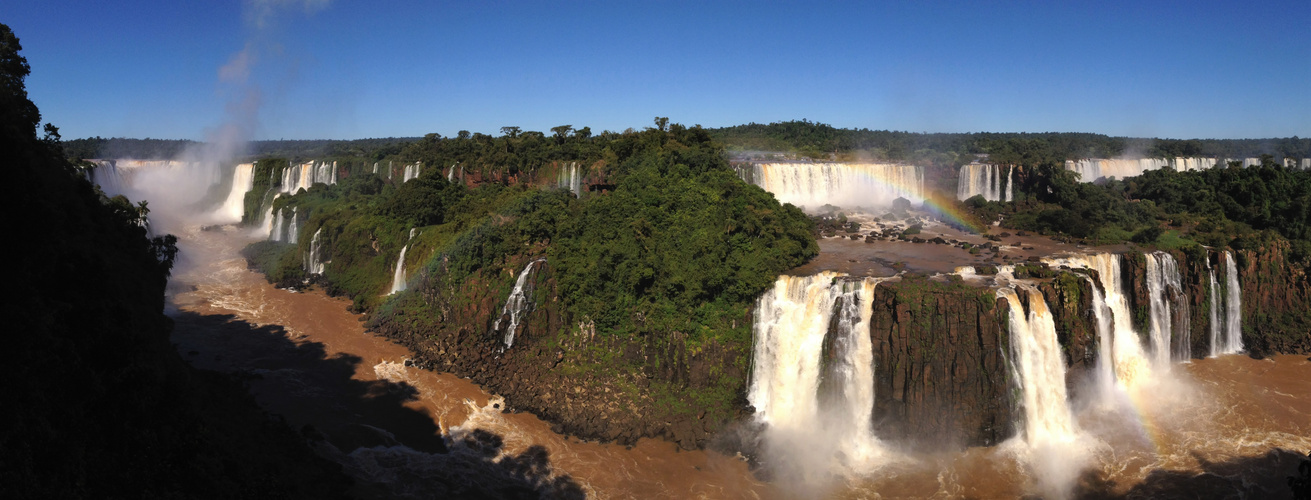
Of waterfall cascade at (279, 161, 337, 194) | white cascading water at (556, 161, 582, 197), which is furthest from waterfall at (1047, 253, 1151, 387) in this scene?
waterfall cascade at (279, 161, 337, 194)

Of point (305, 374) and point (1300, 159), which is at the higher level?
point (1300, 159)

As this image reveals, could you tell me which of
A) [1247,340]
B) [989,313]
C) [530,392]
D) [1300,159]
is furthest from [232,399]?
[1300,159]

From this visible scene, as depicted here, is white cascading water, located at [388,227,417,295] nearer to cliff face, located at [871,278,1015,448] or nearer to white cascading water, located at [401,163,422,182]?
white cascading water, located at [401,163,422,182]

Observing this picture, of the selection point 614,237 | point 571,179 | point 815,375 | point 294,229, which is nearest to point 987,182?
point 571,179

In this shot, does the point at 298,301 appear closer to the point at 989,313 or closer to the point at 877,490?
the point at 877,490

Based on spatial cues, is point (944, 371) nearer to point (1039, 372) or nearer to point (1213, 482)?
point (1039, 372)
